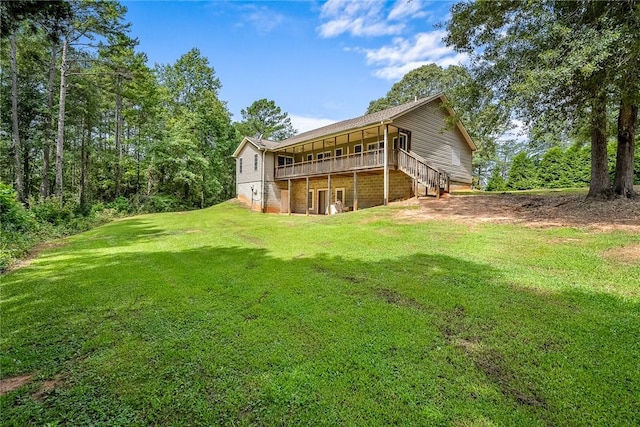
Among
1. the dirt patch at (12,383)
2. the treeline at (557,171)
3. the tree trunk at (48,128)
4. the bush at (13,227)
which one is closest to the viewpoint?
the dirt patch at (12,383)

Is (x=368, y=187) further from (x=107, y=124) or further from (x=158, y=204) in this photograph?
(x=107, y=124)

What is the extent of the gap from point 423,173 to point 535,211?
5.56 metres

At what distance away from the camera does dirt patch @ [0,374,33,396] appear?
8.71 feet

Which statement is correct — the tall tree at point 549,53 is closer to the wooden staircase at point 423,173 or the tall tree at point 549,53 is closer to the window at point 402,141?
the wooden staircase at point 423,173

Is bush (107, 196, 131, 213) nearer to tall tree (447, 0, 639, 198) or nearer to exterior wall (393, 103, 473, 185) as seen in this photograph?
exterior wall (393, 103, 473, 185)

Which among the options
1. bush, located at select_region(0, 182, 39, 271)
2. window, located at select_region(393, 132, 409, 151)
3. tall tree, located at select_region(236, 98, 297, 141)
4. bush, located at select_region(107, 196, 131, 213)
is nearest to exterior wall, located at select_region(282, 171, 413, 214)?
window, located at select_region(393, 132, 409, 151)

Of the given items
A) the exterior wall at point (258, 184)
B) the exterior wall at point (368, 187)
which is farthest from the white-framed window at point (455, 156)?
the exterior wall at point (258, 184)

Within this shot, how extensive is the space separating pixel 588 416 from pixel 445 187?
14.2 m

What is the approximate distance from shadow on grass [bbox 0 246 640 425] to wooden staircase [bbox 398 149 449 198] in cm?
1005

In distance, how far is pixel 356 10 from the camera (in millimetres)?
11680

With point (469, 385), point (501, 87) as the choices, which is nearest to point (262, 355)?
point (469, 385)

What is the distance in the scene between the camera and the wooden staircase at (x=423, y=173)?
48.2 ft

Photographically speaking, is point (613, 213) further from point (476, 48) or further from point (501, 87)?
point (476, 48)

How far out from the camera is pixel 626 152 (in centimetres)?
991
